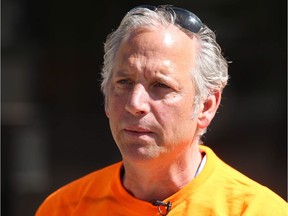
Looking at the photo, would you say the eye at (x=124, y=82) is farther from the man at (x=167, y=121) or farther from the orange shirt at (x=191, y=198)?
the orange shirt at (x=191, y=198)

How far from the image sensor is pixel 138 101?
2824mm

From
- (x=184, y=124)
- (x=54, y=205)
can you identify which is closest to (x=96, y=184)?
(x=54, y=205)

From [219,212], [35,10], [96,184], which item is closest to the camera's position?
[219,212]

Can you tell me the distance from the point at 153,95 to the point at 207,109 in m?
0.30

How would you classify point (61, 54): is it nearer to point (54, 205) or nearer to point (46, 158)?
point (46, 158)

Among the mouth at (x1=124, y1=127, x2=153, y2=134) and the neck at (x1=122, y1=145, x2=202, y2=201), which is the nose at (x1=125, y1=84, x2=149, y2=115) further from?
the neck at (x1=122, y1=145, x2=202, y2=201)

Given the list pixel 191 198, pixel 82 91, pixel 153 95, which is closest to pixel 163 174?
pixel 191 198

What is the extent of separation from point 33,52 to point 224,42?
161cm

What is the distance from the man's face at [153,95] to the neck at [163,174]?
55 millimetres

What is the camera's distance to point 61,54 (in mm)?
6180

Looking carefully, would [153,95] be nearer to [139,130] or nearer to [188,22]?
[139,130]

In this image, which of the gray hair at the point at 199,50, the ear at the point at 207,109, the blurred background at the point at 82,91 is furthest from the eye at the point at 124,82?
the blurred background at the point at 82,91

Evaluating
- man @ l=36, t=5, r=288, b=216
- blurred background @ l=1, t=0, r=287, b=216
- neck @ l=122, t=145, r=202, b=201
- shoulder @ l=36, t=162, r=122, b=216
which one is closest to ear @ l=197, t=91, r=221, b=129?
man @ l=36, t=5, r=288, b=216

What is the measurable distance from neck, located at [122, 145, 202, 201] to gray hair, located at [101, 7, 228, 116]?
0.79 ft
